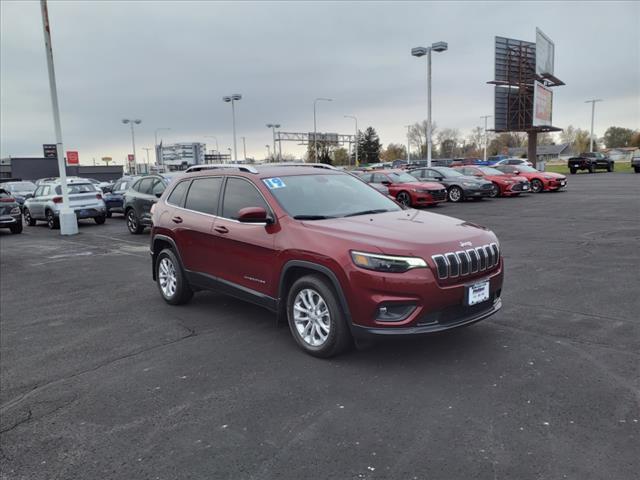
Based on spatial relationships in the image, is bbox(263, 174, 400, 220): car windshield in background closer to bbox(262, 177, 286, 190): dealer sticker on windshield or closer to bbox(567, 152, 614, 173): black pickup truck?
bbox(262, 177, 286, 190): dealer sticker on windshield

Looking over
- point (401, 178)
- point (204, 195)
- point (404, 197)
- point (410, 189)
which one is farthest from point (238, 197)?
point (401, 178)

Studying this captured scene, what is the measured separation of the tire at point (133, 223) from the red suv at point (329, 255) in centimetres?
937

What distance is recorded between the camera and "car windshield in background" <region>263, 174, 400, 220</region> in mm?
5117

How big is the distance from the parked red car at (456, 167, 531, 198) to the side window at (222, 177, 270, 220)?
65.0ft

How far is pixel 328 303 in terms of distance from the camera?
A: 440 centimetres

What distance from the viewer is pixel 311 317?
15.4 ft

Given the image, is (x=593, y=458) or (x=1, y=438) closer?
(x=593, y=458)

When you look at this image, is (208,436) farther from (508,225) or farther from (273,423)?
(508,225)

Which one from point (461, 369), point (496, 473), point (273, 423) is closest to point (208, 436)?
point (273, 423)

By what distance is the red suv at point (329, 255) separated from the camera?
13.6ft

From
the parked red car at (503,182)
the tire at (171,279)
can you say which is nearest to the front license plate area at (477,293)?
the tire at (171,279)

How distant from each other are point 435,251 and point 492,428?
1.42m

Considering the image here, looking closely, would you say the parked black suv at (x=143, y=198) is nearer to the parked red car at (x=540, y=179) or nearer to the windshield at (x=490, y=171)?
the windshield at (x=490, y=171)

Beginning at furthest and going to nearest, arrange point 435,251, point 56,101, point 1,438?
point 56,101
point 435,251
point 1,438
